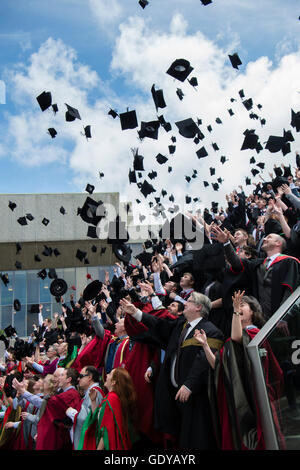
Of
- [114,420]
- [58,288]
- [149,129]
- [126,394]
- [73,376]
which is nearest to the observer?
[114,420]

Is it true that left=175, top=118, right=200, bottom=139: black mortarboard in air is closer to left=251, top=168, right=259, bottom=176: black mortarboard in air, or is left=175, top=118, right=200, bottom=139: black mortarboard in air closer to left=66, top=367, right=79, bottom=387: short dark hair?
left=66, top=367, right=79, bottom=387: short dark hair

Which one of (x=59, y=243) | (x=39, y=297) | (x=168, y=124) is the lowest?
(x=39, y=297)

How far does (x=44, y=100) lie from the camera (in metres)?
9.98

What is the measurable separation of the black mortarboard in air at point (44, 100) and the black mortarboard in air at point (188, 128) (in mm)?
3296

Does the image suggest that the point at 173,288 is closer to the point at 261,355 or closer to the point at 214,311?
the point at 214,311

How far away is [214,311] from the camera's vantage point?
4.70m

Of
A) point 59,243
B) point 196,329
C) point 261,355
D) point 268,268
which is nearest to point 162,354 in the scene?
point 196,329

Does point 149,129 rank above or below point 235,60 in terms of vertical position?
below

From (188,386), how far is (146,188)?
24.2ft

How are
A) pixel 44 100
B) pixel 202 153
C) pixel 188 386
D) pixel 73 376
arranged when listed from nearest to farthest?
Result: 1. pixel 188 386
2. pixel 73 376
3. pixel 44 100
4. pixel 202 153

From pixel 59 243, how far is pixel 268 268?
21.5m

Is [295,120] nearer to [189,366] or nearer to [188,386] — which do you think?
[189,366]

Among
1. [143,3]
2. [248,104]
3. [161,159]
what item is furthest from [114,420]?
[248,104]

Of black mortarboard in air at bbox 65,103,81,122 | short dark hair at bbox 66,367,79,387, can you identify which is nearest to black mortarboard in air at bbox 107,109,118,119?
black mortarboard in air at bbox 65,103,81,122
